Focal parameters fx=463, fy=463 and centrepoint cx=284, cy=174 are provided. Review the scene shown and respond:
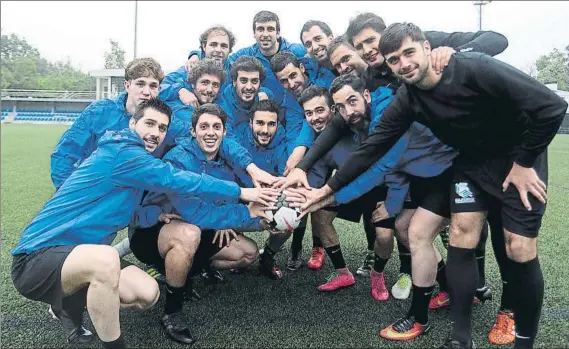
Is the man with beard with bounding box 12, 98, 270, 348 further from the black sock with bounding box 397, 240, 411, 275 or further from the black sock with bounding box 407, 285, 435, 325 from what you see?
the black sock with bounding box 397, 240, 411, 275

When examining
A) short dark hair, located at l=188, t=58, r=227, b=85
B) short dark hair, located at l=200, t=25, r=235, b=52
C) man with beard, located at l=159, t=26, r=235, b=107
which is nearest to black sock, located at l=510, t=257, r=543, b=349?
short dark hair, located at l=188, t=58, r=227, b=85

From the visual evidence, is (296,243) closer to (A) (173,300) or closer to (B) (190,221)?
(B) (190,221)

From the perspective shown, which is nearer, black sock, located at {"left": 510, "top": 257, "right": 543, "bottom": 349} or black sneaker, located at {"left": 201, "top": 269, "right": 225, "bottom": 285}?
black sock, located at {"left": 510, "top": 257, "right": 543, "bottom": 349}

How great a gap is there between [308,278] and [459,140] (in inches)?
78.6

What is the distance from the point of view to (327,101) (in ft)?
12.3

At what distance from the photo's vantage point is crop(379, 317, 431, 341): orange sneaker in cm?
289

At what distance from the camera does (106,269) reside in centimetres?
246

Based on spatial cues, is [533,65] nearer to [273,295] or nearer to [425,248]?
[425,248]

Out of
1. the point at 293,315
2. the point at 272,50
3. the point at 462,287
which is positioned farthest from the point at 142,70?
the point at 462,287

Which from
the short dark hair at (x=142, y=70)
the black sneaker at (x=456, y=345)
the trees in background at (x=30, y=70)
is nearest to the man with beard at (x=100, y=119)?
the short dark hair at (x=142, y=70)

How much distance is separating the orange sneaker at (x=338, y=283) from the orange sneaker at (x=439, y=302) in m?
0.69

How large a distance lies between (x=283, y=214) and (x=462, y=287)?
1.30 metres

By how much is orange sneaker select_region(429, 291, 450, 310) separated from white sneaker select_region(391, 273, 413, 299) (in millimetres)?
242

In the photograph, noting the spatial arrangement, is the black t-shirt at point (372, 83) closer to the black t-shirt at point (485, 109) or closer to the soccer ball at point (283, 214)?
the soccer ball at point (283, 214)
